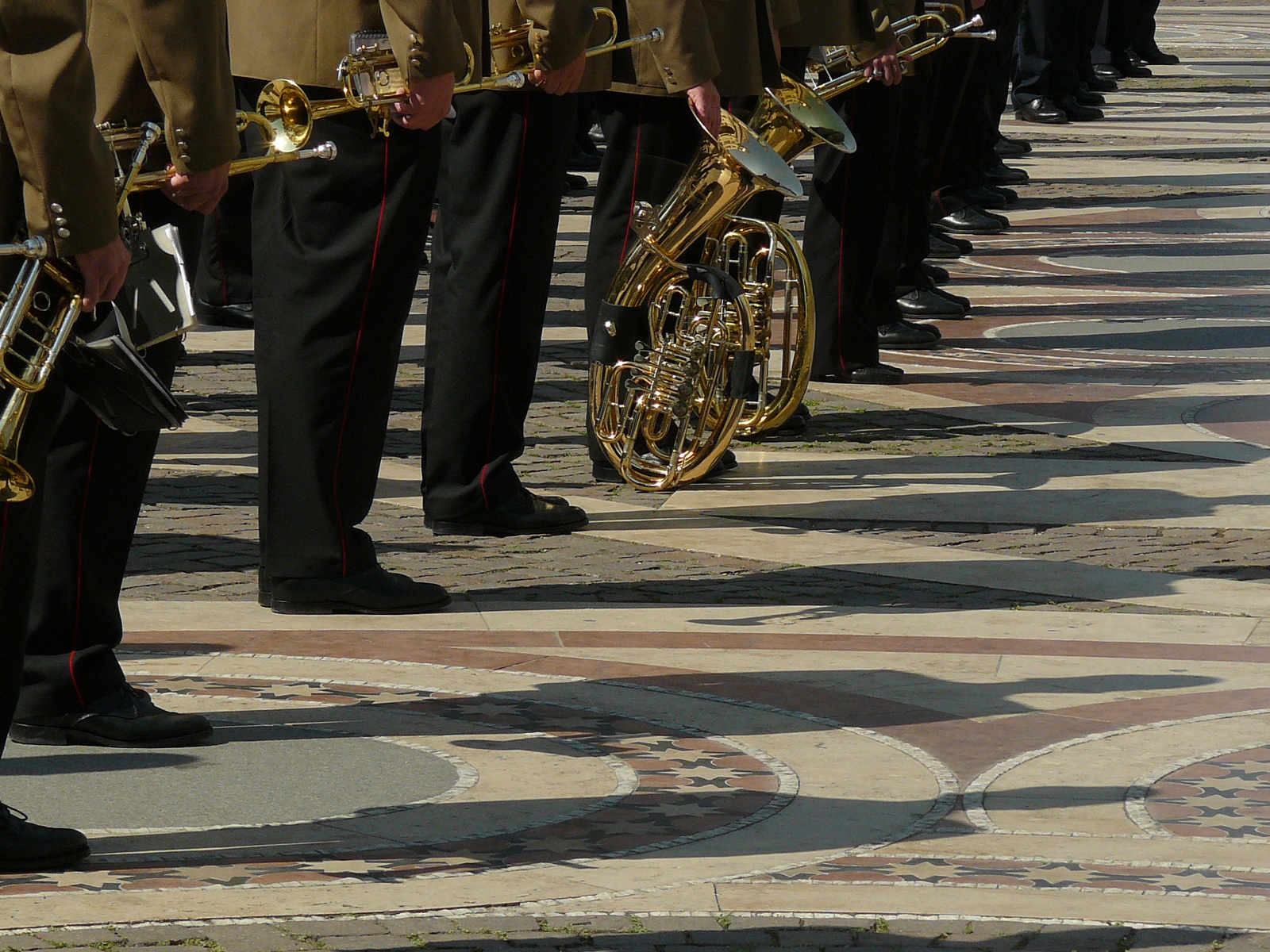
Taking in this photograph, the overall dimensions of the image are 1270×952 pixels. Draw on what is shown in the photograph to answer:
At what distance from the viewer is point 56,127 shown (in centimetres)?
363

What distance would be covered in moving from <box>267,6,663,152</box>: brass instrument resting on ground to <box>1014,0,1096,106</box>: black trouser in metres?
14.3

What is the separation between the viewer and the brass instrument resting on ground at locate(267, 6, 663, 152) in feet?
16.7

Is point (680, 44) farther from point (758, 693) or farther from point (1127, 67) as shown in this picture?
point (1127, 67)

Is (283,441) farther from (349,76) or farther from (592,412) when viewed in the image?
(592,412)

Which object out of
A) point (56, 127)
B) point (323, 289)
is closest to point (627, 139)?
point (323, 289)

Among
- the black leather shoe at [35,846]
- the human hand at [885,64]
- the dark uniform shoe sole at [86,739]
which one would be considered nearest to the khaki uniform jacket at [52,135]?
the black leather shoe at [35,846]

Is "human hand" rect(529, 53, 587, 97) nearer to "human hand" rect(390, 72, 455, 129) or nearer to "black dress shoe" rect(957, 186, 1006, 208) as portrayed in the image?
"human hand" rect(390, 72, 455, 129)

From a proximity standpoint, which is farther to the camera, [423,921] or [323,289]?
[323,289]

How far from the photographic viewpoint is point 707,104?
6.71m

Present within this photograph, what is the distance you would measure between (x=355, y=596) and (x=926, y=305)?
5453 millimetres

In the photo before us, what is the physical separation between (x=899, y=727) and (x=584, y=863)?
1074 millimetres

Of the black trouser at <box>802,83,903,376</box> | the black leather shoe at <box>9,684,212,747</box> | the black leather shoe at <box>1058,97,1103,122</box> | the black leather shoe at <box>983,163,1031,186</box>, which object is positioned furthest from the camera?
the black leather shoe at <box>1058,97,1103,122</box>

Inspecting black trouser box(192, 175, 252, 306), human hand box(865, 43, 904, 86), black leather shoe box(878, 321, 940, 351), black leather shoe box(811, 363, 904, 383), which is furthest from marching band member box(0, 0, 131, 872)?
black trouser box(192, 175, 252, 306)

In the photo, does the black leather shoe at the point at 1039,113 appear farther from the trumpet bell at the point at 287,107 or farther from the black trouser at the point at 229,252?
the trumpet bell at the point at 287,107
